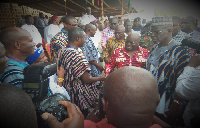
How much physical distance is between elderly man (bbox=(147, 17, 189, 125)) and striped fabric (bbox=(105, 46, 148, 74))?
9.9 inches

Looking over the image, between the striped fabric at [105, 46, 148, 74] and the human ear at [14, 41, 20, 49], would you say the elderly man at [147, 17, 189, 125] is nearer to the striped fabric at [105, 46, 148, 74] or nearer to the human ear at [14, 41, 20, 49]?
the striped fabric at [105, 46, 148, 74]

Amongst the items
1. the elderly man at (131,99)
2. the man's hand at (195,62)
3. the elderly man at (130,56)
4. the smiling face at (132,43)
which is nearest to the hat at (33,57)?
the elderly man at (131,99)

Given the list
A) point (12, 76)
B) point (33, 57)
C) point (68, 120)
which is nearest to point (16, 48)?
point (33, 57)

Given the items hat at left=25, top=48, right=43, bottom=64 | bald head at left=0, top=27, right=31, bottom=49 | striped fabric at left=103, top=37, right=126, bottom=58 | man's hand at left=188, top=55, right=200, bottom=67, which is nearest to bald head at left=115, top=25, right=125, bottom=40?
striped fabric at left=103, top=37, right=126, bottom=58

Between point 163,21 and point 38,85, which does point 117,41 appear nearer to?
point 163,21

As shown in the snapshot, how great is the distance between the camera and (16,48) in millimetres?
1270

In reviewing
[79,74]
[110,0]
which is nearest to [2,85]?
[79,74]

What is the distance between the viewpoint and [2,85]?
58 centimetres

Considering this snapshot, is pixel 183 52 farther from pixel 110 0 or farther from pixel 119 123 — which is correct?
pixel 110 0

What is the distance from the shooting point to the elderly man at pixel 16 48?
3.68ft

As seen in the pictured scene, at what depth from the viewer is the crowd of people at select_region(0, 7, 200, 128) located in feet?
2.31

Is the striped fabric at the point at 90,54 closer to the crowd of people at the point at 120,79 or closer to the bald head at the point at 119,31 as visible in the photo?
the crowd of people at the point at 120,79

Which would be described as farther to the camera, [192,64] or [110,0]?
[110,0]

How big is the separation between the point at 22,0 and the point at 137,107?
725cm
